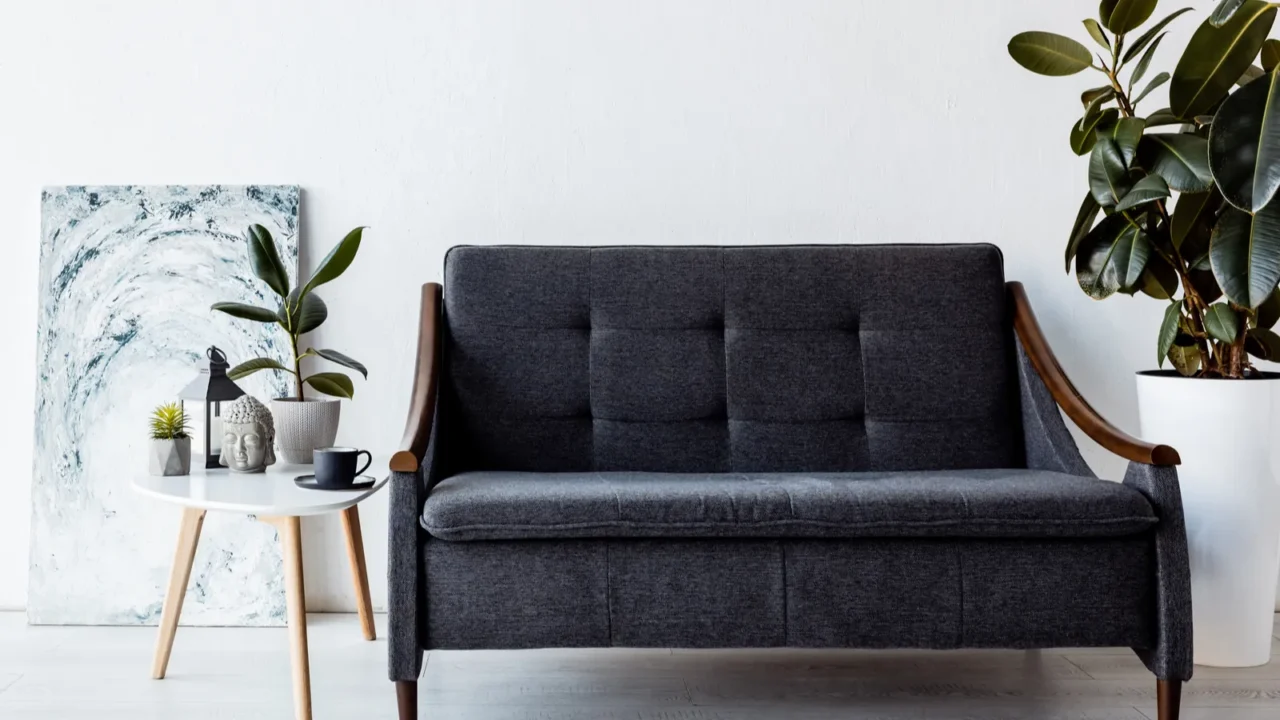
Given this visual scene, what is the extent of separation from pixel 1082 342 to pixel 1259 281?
0.82 meters

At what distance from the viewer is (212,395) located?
2115 mm

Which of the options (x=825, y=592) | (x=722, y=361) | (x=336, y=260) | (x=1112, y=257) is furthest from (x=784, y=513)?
(x=336, y=260)

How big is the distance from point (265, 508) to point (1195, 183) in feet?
6.04

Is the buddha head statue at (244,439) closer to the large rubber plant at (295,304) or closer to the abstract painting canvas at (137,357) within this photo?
the large rubber plant at (295,304)

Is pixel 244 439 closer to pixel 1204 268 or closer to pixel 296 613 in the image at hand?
pixel 296 613

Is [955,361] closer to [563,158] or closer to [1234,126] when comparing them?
[1234,126]

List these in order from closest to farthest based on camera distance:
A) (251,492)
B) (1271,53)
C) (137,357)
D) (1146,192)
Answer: (251,492)
(1146,192)
(1271,53)
(137,357)

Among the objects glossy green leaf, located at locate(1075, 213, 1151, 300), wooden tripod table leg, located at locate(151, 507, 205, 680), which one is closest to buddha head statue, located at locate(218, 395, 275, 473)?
wooden tripod table leg, located at locate(151, 507, 205, 680)

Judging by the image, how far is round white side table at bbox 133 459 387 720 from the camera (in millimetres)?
1772

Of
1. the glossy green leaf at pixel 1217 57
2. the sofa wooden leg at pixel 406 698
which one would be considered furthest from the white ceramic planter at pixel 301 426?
the glossy green leaf at pixel 1217 57

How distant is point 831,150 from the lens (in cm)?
262

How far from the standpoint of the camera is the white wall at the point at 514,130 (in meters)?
2.60

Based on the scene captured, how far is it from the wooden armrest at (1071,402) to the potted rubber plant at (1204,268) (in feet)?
0.55

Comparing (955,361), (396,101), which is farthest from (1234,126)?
(396,101)
